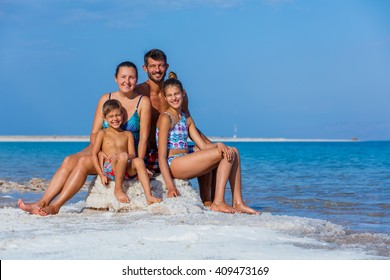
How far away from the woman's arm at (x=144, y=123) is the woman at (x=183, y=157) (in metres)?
0.14

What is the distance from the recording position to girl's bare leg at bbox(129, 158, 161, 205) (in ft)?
20.4

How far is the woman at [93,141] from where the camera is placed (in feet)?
20.5

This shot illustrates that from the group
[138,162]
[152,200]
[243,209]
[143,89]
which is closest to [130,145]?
[138,162]

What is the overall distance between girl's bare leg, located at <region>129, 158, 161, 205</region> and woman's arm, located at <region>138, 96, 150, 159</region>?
0.13m

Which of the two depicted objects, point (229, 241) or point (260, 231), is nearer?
point (229, 241)

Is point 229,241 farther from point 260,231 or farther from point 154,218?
point 154,218

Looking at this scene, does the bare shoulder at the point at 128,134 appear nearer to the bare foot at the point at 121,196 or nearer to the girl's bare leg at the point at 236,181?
the bare foot at the point at 121,196

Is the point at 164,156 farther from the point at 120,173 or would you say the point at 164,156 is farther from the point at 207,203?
the point at 207,203

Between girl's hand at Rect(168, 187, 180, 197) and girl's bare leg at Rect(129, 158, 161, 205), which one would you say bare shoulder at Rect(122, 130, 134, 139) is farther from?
girl's hand at Rect(168, 187, 180, 197)

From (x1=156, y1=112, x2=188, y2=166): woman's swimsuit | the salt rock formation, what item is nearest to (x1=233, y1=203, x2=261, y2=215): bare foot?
the salt rock formation

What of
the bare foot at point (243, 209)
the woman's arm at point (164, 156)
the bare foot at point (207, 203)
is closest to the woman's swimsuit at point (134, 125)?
the woman's arm at point (164, 156)
